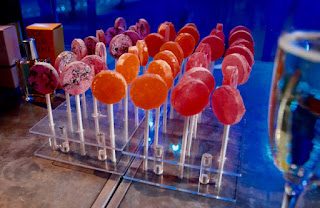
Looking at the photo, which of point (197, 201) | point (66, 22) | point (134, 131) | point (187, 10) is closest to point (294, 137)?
point (197, 201)

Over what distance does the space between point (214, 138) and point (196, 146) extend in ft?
0.27

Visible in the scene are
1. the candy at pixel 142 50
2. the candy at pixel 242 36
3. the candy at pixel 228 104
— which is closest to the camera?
the candy at pixel 228 104

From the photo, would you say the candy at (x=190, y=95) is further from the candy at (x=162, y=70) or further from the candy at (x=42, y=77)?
the candy at (x=42, y=77)

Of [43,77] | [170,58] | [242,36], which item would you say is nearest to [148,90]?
[170,58]

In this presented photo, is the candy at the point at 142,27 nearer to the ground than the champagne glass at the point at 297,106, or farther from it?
nearer to the ground

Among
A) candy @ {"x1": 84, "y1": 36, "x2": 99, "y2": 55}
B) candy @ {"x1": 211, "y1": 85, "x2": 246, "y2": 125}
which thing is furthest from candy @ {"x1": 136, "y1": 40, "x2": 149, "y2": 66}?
candy @ {"x1": 211, "y1": 85, "x2": 246, "y2": 125}

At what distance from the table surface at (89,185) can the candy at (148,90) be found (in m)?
0.24

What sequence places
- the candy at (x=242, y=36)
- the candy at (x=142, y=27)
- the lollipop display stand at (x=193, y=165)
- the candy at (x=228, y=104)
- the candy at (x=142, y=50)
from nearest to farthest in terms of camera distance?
the candy at (x=228, y=104) → the lollipop display stand at (x=193, y=165) → the candy at (x=142, y=50) → the candy at (x=242, y=36) → the candy at (x=142, y=27)

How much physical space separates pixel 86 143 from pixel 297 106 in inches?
27.7

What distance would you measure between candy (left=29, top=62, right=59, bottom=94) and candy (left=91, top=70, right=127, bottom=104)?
0.55 ft

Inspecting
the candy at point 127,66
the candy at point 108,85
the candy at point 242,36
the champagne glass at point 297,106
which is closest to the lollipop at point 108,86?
the candy at point 108,85

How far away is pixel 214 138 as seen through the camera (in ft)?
3.18

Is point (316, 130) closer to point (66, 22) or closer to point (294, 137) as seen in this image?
point (294, 137)

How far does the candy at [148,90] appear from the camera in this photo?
73cm
